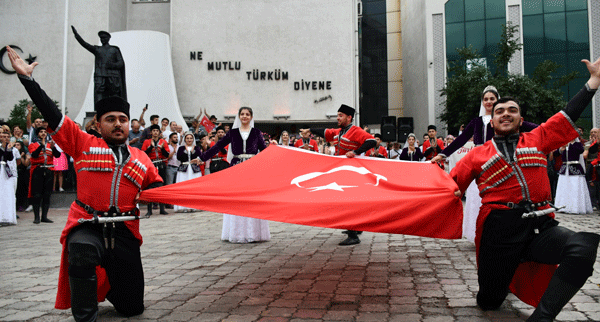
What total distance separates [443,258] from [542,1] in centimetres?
2983

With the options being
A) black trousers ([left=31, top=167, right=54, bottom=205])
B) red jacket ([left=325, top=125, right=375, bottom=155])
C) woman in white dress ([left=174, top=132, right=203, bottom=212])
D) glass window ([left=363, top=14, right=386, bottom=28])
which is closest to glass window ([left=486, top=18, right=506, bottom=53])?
glass window ([left=363, top=14, right=386, bottom=28])

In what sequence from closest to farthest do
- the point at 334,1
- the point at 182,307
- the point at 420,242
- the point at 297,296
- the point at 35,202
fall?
1. the point at 182,307
2. the point at 297,296
3. the point at 420,242
4. the point at 35,202
5. the point at 334,1

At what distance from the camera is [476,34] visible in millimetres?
30812

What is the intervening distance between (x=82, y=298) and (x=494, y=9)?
3249 centimetres

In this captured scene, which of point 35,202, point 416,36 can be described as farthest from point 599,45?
point 35,202

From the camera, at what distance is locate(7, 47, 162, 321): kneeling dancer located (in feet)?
11.5

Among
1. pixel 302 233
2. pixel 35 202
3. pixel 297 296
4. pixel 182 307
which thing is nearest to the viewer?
pixel 182 307

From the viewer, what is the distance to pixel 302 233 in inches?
337

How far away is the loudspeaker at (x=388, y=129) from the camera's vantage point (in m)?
28.5

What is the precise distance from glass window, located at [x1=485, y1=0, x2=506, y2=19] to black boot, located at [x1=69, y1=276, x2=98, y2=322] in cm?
3223

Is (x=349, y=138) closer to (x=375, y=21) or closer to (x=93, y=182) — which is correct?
(x=93, y=182)

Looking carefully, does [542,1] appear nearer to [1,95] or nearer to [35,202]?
[35,202]

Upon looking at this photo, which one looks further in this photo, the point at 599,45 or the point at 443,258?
the point at 599,45

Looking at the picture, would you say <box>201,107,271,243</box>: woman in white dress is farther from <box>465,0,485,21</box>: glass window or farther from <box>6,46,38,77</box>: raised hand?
<box>465,0,485,21</box>: glass window
